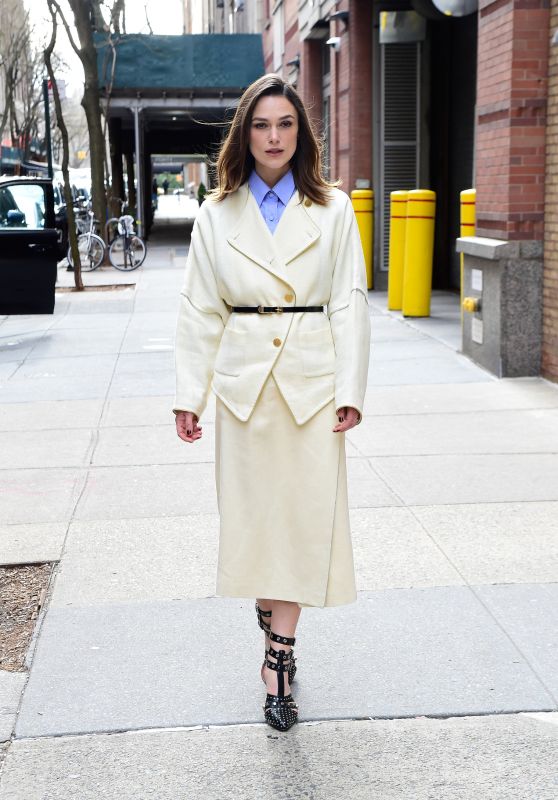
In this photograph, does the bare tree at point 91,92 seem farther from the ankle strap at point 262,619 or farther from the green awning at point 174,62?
the ankle strap at point 262,619

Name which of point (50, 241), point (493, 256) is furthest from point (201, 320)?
point (50, 241)

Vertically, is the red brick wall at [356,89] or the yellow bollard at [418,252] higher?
the red brick wall at [356,89]

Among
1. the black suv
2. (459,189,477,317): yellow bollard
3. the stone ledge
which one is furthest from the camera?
the black suv

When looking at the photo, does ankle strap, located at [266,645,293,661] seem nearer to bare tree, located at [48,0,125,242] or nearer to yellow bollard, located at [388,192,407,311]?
yellow bollard, located at [388,192,407,311]

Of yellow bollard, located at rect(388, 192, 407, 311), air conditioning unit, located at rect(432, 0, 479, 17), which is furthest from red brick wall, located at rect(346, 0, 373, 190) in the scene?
air conditioning unit, located at rect(432, 0, 479, 17)

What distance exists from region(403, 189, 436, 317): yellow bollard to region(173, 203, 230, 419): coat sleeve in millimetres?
9791

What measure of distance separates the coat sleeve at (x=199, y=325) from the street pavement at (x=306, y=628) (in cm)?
102

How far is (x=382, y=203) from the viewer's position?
17.2 meters

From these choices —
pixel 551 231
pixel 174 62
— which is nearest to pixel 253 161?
pixel 551 231

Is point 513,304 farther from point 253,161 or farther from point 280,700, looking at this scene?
point 280,700

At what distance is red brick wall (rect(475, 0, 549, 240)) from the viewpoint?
9188 mm

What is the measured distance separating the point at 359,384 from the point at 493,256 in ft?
20.5

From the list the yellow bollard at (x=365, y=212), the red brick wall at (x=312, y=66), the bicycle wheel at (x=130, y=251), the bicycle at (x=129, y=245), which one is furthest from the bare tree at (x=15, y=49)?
the yellow bollard at (x=365, y=212)

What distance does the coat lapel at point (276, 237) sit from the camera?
353 cm
